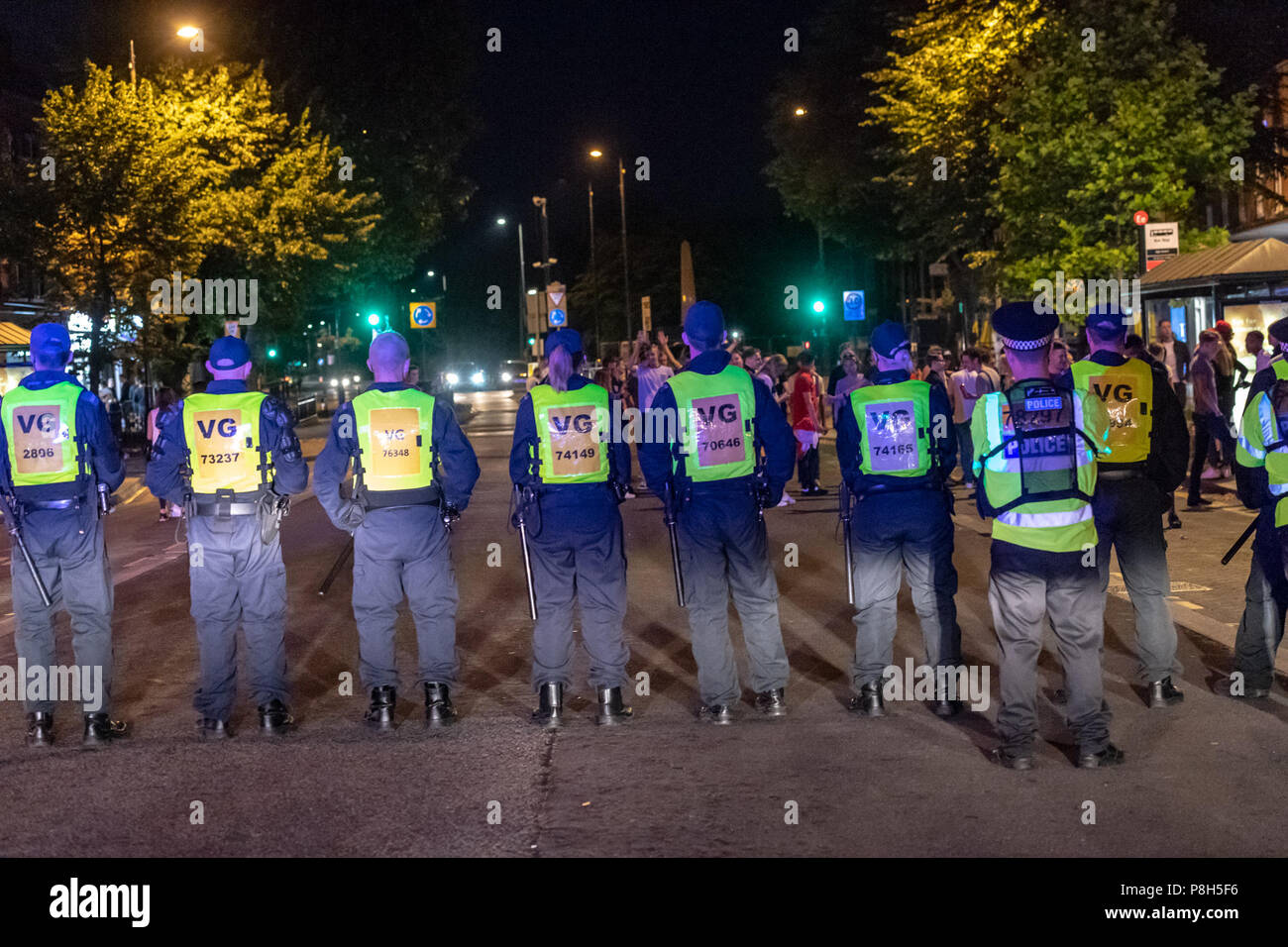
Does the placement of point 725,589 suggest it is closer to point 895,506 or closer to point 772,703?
point 772,703

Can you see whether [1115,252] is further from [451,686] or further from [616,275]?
[616,275]

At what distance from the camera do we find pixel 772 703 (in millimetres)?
7148

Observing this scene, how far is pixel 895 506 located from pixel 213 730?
338cm

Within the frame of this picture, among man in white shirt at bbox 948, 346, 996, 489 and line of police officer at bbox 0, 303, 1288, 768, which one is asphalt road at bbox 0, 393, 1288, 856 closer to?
line of police officer at bbox 0, 303, 1288, 768

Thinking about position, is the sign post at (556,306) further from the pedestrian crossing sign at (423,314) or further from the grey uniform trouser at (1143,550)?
the grey uniform trouser at (1143,550)

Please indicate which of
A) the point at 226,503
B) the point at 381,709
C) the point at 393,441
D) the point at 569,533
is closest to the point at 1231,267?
the point at 569,533

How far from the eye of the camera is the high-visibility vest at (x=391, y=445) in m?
7.10

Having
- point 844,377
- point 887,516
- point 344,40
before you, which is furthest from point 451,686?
point 344,40

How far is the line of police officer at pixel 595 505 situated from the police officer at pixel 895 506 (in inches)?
0.4

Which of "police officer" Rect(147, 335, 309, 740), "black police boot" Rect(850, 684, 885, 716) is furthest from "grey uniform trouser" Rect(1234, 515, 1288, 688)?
"police officer" Rect(147, 335, 309, 740)

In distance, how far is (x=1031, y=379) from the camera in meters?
6.14

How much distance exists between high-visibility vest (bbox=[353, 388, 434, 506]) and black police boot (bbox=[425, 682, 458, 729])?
35.6 inches

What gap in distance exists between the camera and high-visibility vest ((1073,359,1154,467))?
7.05m

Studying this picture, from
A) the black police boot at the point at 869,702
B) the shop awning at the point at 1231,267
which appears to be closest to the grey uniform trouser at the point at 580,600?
the black police boot at the point at 869,702
